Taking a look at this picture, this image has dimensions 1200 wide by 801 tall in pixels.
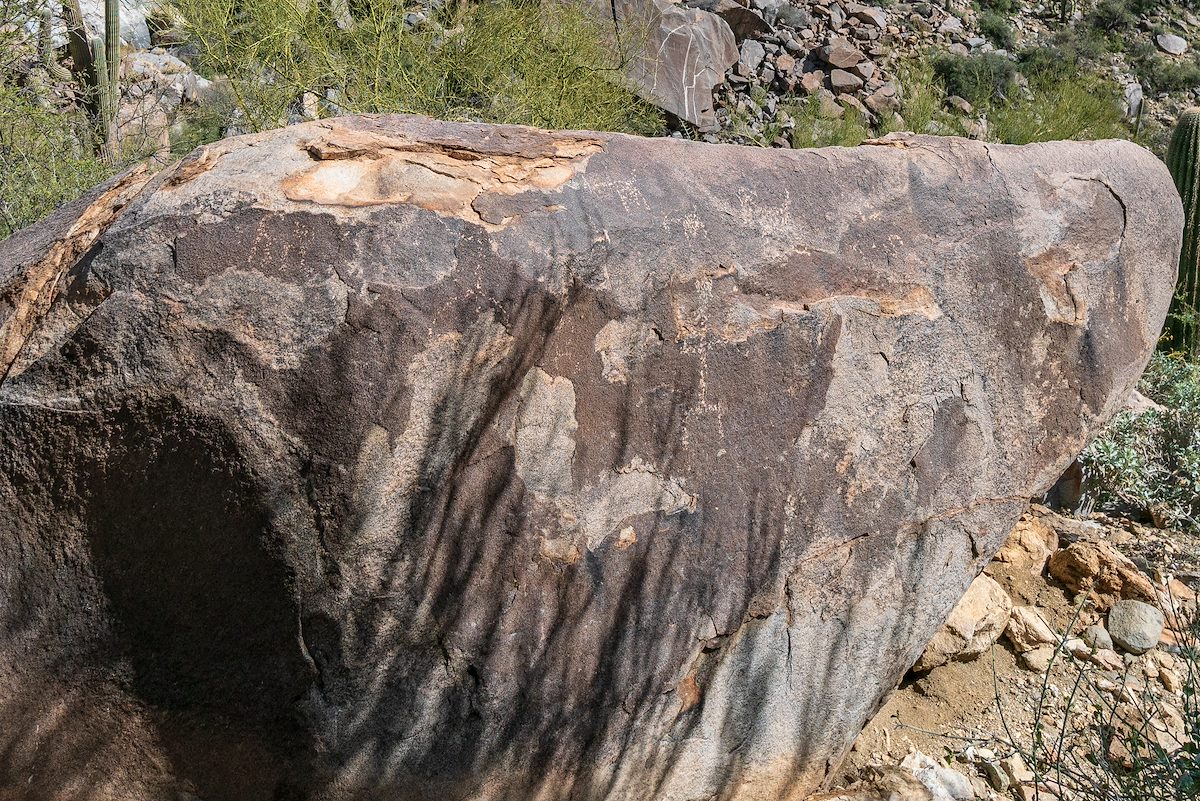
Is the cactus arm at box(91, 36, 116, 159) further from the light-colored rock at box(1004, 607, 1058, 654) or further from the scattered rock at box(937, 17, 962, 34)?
the scattered rock at box(937, 17, 962, 34)

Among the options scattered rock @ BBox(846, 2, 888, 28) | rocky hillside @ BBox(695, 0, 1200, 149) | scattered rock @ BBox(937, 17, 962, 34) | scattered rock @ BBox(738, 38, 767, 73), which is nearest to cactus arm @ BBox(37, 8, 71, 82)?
rocky hillside @ BBox(695, 0, 1200, 149)

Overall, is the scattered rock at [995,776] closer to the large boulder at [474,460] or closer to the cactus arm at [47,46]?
the large boulder at [474,460]

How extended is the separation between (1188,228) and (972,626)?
4473mm

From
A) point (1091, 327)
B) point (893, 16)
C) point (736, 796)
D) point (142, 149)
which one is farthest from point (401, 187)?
point (893, 16)

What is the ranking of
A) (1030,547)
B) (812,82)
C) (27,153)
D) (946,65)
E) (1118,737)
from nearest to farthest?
(1118,737) < (1030,547) < (27,153) < (812,82) < (946,65)

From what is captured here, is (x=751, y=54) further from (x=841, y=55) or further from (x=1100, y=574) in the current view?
(x=1100, y=574)

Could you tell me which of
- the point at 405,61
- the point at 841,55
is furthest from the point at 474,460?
the point at 841,55

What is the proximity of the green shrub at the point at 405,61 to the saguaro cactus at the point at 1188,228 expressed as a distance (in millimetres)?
3802

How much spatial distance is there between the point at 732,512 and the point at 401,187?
3.15ft

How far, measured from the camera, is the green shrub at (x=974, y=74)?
44.1 feet

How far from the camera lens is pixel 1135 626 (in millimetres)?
3180

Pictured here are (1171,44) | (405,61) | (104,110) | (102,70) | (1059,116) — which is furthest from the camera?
(1171,44)

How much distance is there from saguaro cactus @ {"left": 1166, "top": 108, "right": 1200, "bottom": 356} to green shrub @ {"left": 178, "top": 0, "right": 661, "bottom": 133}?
3.80 meters

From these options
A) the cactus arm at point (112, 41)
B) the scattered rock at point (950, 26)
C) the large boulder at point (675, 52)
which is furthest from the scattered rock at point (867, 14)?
the cactus arm at point (112, 41)
